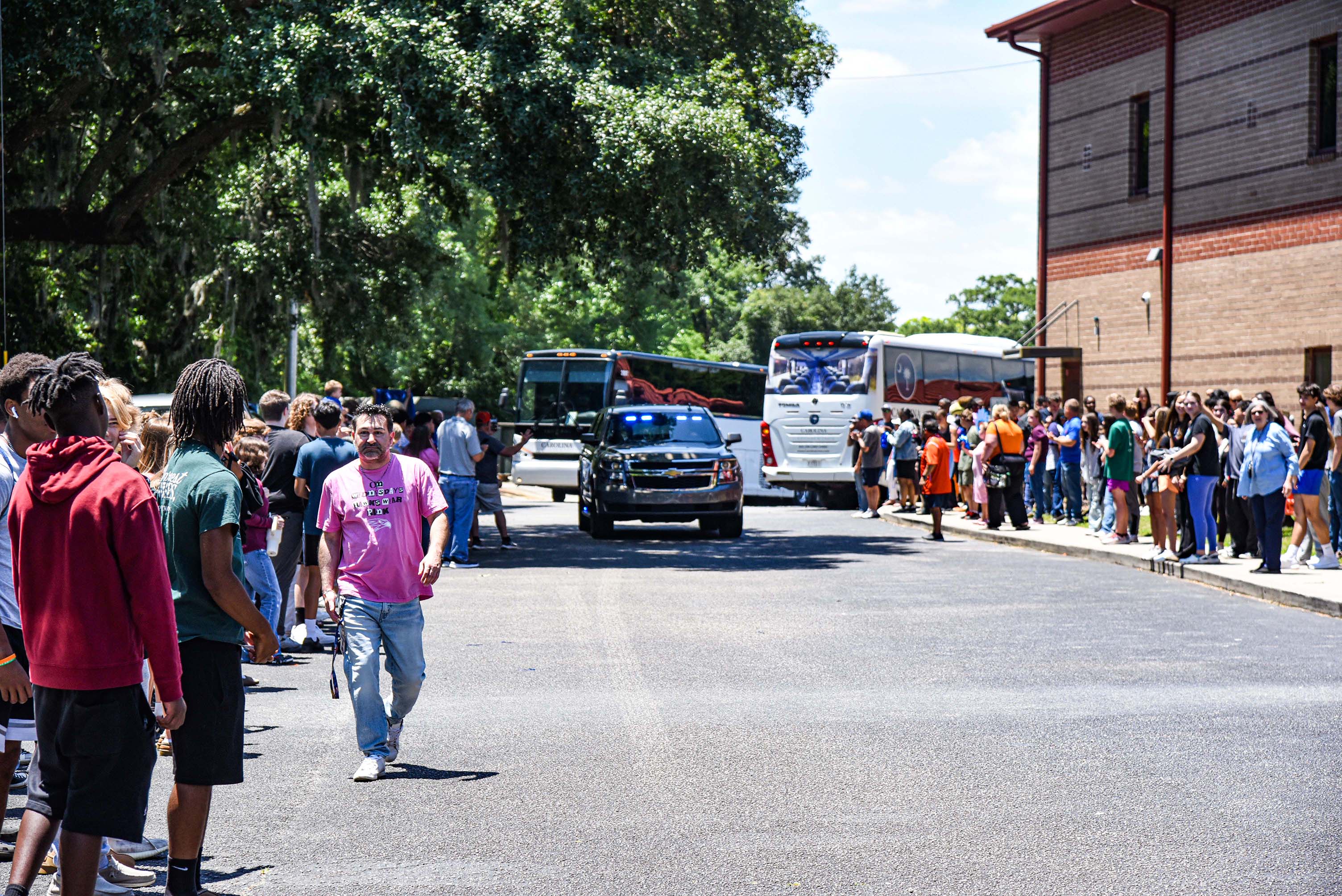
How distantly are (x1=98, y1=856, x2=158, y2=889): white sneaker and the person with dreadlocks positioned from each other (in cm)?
44

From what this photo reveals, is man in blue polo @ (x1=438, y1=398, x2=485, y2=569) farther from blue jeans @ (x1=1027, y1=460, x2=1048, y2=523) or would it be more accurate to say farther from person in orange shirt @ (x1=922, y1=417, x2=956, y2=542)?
blue jeans @ (x1=1027, y1=460, x2=1048, y2=523)

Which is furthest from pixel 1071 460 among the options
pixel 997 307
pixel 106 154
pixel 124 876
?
pixel 997 307

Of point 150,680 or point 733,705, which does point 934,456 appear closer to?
point 733,705

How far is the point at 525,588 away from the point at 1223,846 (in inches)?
392

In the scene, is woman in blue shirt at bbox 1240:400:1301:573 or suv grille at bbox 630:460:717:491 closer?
woman in blue shirt at bbox 1240:400:1301:573

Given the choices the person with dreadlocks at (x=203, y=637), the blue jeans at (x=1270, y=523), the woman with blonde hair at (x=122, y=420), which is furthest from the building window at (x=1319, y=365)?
the person with dreadlocks at (x=203, y=637)

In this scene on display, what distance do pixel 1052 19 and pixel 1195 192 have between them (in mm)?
4883

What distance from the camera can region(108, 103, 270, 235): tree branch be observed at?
2045 cm

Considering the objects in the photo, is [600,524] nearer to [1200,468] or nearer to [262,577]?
[1200,468]

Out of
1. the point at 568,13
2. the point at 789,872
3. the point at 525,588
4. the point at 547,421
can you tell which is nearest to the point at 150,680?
the point at 789,872

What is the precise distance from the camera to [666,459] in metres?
21.2

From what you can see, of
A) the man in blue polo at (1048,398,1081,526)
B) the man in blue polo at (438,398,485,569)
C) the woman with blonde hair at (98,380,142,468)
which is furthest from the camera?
the man in blue polo at (1048,398,1081,526)

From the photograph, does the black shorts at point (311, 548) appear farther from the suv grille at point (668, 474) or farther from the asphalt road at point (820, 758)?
the suv grille at point (668, 474)

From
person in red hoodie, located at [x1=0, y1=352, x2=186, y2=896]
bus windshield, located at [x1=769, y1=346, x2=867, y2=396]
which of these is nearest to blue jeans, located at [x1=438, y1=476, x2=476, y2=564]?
person in red hoodie, located at [x1=0, y1=352, x2=186, y2=896]
